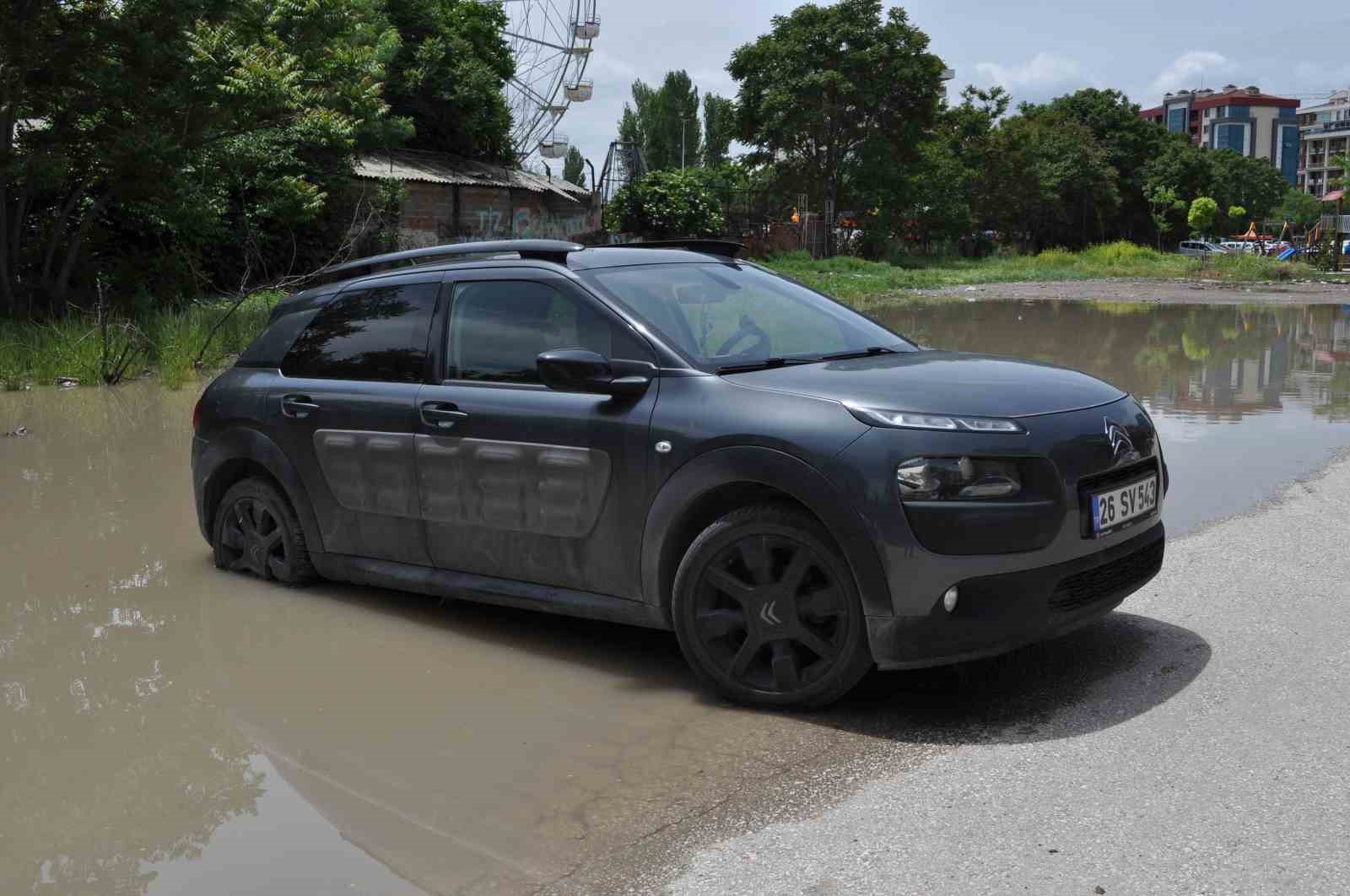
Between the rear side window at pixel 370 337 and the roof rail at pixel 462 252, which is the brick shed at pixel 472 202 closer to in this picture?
the roof rail at pixel 462 252

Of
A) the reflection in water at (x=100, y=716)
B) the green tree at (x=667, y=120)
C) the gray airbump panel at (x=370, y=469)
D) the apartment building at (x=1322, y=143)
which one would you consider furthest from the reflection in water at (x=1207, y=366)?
the apartment building at (x=1322, y=143)

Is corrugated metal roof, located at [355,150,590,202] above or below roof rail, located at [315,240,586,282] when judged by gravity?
above

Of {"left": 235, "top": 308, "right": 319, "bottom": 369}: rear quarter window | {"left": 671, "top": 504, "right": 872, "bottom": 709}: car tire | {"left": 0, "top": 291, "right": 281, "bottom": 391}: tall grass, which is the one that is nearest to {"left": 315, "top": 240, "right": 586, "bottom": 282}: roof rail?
{"left": 235, "top": 308, "right": 319, "bottom": 369}: rear quarter window

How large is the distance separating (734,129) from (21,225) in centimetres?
3801

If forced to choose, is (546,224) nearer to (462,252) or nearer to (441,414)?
(462,252)

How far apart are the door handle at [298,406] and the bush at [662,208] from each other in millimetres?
31513

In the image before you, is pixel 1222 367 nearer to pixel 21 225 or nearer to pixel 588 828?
pixel 588 828

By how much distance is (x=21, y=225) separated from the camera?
21000 mm

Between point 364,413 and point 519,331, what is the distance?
0.89 meters

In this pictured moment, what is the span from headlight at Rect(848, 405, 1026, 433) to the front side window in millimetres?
1009

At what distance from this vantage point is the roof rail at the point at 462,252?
18.2ft

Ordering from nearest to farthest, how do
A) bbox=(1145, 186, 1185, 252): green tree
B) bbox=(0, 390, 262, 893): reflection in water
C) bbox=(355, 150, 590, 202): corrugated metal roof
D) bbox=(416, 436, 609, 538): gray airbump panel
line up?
bbox=(0, 390, 262, 893): reflection in water, bbox=(416, 436, 609, 538): gray airbump panel, bbox=(355, 150, 590, 202): corrugated metal roof, bbox=(1145, 186, 1185, 252): green tree

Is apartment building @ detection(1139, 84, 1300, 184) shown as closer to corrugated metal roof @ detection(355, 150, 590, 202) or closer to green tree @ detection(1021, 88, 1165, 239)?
green tree @ detection(1021, 88, 1165, 239)

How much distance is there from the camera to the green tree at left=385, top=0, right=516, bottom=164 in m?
38.5
